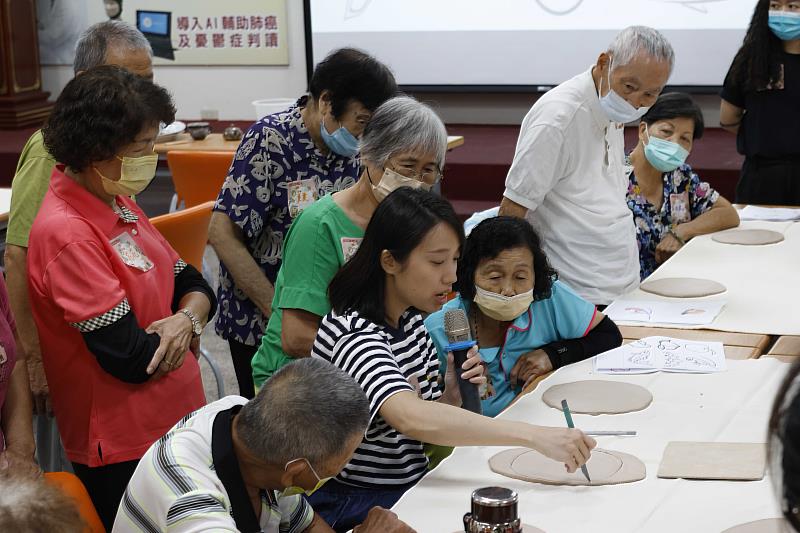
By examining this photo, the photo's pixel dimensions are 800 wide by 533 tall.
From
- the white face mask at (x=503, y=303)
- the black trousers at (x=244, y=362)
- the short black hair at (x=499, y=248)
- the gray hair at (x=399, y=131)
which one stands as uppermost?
the gray hair at (x=399, y=131)

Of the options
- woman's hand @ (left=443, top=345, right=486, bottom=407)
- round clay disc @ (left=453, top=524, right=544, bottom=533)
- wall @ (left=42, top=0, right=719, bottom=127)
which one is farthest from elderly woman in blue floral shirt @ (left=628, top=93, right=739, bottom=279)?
wall @ (left=42, top=0, right=719, bottom=127)

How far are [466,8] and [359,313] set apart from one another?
4.90 m

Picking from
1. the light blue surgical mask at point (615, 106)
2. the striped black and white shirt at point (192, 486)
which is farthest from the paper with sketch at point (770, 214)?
the striped black and white shirt at point (192, 486)

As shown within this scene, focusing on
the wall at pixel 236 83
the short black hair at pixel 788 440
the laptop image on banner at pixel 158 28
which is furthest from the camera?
the laptop image on banner at pixel 158 28

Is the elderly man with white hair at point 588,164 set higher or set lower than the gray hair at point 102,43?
lower

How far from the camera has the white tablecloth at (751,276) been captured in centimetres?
293

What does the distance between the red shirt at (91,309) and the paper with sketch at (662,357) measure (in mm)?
1052

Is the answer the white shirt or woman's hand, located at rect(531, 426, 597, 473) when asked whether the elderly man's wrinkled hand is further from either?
the white shirt

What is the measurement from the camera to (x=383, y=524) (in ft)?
5.76

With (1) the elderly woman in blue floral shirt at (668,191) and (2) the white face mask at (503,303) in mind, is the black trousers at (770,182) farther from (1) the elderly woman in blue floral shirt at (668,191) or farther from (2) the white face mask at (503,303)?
(2) the white face mask at (503,303)

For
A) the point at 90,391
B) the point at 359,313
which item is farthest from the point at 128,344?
the point at 359,313

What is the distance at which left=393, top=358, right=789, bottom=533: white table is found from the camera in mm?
1783

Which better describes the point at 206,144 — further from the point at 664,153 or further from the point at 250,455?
the point at 250,455

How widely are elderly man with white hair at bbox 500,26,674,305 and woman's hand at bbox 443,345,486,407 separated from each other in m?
0.76
